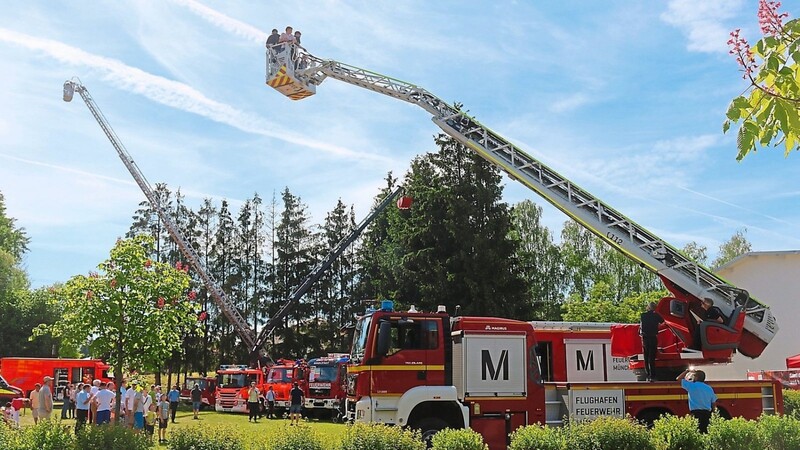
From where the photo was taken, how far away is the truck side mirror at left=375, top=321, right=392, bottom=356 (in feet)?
44.7

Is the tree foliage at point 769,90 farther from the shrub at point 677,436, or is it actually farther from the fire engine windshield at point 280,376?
the fire engine windshield at point 280,376

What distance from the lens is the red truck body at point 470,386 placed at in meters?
13.5

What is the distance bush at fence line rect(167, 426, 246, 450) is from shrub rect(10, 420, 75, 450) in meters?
1.44

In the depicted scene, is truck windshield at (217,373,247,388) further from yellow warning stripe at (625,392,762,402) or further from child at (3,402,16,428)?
yellow warning stripe at (625,392,762,402)

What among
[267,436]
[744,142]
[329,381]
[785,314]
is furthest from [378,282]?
[744,142]

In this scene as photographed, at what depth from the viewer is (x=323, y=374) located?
3125cm

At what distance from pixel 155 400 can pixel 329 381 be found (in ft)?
32.5

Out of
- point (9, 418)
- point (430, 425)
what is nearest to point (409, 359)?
point (430, 425)

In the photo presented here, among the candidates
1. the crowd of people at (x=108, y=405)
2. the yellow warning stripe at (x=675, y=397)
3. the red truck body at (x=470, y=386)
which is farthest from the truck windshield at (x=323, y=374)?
the yellow warning stripe at (x=675, y=397)

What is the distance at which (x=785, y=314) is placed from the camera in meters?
30.0

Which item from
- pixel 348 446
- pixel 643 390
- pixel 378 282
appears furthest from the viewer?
pixel 378 282

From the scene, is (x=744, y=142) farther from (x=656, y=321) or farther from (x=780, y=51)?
(x=656, y=321)

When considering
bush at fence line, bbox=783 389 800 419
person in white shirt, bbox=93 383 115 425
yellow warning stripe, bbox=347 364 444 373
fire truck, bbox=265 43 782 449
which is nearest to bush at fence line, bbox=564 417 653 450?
fire truck, bbox=265 43 782 449

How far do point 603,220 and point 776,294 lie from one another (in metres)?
18.6
